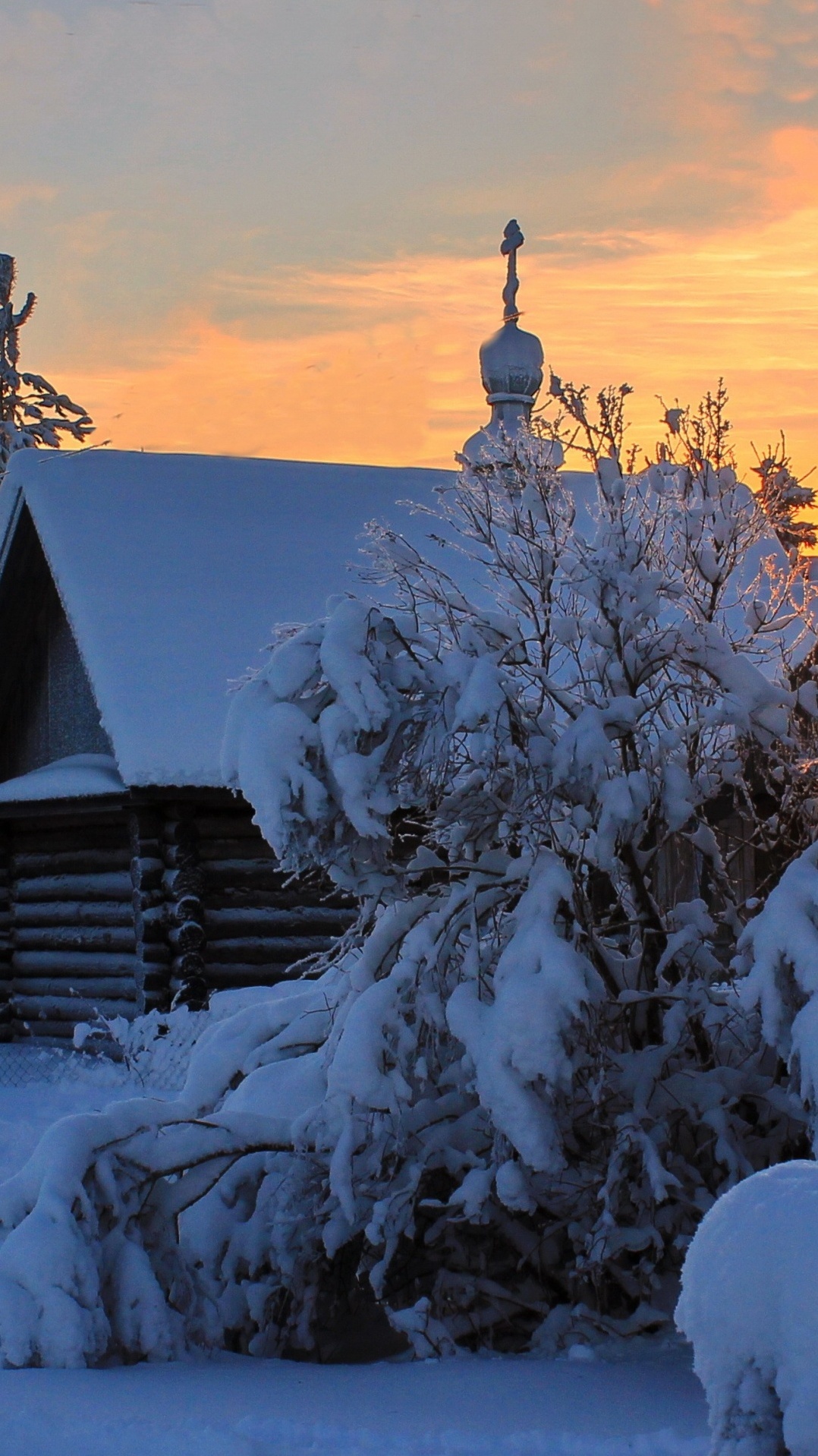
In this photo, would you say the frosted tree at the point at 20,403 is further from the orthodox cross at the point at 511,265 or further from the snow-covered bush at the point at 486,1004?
the snow-covered bush at the point at 486,1004

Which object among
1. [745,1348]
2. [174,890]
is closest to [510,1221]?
[745,1348]

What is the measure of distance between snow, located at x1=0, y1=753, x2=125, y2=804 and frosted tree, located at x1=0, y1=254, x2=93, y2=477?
14797 mm

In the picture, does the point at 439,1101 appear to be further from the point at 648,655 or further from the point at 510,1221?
the point at 648,655

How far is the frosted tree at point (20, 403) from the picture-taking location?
29.2 m

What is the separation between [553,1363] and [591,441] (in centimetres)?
392

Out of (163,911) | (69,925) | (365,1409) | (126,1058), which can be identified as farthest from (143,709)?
(365,1409)

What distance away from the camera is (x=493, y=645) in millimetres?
6832

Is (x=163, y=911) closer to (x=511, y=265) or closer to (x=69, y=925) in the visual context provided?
(x=69, y=925)

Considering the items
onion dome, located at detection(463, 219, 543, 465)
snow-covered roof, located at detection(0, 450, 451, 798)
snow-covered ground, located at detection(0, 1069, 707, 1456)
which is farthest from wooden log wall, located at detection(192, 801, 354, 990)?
onion dome, located at detection(463, 219, 543, 465)

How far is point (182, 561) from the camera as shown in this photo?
54.3 feet

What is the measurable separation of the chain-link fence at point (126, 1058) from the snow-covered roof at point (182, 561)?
1.95 metres

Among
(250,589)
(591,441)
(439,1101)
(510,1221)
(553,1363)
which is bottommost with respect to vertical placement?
(553,1363)

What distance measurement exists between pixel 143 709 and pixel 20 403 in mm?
18368

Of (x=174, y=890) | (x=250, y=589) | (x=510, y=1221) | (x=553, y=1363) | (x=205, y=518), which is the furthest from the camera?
(x=205, y=518)
